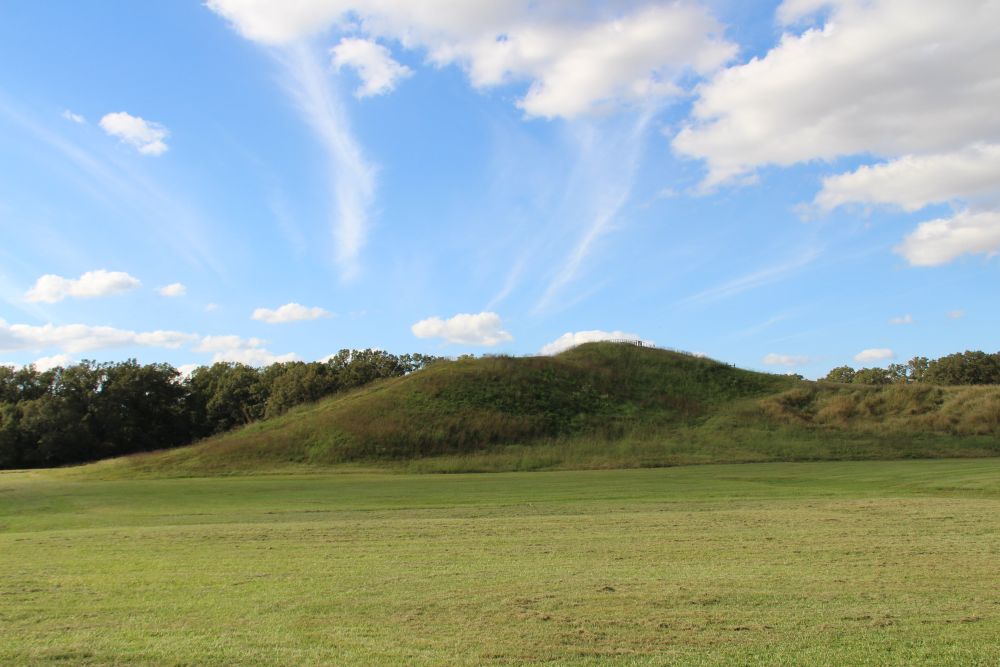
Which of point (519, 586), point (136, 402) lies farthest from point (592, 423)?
point (136, 402)

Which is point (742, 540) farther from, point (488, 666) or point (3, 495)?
point (3, 495)

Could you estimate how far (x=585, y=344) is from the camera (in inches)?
3250

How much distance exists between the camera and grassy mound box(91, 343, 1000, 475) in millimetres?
53062

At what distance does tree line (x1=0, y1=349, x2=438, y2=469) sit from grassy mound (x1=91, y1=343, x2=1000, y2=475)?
26648 mm

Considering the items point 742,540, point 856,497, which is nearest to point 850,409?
point 856,497

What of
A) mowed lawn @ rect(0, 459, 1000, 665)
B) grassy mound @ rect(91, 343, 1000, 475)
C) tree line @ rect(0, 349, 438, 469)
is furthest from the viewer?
tree line @ rect(0, 349, 438, 469)

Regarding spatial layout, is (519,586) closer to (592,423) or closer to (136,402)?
(592,423)

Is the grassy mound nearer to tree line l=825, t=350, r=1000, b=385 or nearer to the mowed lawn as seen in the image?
the mowed lawn

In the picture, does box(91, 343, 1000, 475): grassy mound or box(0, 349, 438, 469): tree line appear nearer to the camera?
box(91, 343, 1000, 475): grassy mound

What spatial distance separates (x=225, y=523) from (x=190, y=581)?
1101 cm

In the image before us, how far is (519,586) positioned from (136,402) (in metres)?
94.2

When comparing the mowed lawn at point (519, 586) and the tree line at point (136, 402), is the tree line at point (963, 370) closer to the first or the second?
the tree line at point (136, 402)

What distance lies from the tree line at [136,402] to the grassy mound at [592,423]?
87.4 feet

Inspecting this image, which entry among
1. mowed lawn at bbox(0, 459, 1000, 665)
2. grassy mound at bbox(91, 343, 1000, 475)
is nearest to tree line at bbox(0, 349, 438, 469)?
grassy mound at bbox(91, 343, 1000, 475)
